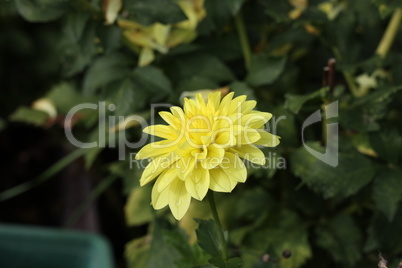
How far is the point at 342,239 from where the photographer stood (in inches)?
30.1

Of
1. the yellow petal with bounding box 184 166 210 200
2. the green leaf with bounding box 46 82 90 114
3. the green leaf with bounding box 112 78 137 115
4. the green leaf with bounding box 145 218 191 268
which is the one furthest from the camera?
the green leaf with bounding box 46 82 90 114

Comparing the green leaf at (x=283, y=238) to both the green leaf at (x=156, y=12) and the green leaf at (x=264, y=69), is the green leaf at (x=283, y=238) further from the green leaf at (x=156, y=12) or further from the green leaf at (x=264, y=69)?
the green leaf at (x=156, y=12)

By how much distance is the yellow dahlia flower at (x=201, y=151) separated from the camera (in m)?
0.45

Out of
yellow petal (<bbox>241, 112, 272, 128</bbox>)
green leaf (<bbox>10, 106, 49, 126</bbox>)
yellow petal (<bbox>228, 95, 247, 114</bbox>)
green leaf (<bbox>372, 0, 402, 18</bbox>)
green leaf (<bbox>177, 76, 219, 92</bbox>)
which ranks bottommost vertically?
yellow petal (<bbox>241, 112, 272, 128</bbox>)

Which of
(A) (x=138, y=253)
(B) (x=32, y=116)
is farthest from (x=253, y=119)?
(B) (x=32, y=116)

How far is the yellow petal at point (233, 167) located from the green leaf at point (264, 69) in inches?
11.5

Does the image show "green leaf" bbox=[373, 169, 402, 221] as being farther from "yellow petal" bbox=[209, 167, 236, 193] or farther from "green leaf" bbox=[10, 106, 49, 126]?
"green leaf" bbox=[10, 106, 49, 126]

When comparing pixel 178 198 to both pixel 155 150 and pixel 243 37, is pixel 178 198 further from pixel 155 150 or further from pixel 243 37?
pixel 243 37

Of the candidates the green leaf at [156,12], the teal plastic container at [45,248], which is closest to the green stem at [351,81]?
the green leaf at [156,12]

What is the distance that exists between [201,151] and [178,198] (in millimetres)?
45

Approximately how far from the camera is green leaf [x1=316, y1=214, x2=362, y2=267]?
0.74 metres

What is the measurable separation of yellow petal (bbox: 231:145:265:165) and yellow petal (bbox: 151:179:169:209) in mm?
69

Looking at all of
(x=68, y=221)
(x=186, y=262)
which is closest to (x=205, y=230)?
(x=186, y=262)

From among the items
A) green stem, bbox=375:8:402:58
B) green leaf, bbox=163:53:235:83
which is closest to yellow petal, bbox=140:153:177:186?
green leaf, bbox=163:53:235:83
